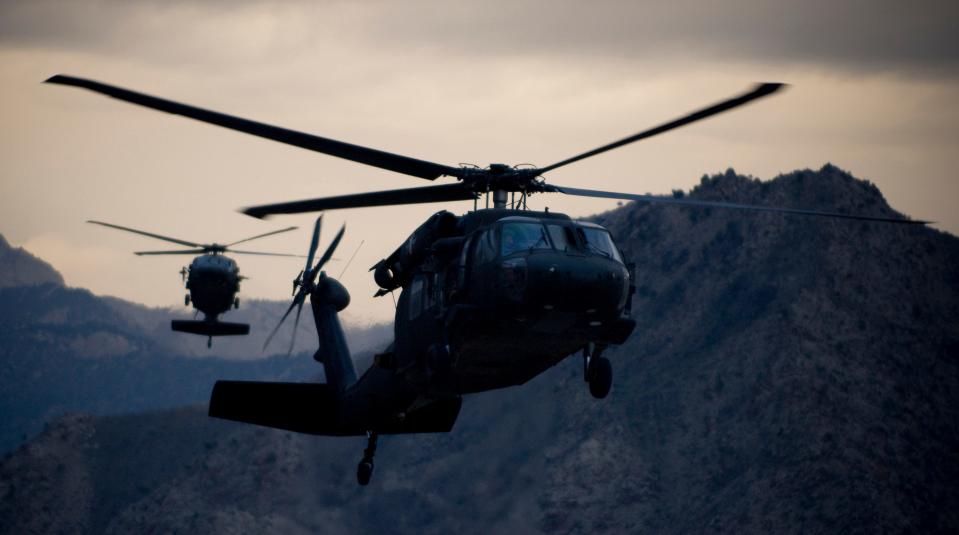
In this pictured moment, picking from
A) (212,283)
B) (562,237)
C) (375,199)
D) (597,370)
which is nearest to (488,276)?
(562,237)

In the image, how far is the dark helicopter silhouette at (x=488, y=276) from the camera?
63.8 ft

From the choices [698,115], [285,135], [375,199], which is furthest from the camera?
[375,199]

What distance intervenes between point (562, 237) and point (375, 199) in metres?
4.06

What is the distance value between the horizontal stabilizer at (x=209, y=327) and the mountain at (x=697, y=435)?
34389mm

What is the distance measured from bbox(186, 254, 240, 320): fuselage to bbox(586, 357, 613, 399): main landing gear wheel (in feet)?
117

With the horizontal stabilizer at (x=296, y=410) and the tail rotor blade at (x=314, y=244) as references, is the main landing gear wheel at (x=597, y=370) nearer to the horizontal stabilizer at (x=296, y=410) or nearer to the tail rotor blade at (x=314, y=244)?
the horizontal stabilizer at (x=296, y=410)

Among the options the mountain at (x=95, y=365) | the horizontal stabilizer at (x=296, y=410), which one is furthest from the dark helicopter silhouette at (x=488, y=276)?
the mountain at (x=95, y=365)

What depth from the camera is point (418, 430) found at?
27.3 metres

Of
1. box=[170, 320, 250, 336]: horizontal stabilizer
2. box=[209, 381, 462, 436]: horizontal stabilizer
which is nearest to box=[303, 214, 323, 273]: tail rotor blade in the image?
box=[209, 381, 462, 436]: horizontal stabilizer

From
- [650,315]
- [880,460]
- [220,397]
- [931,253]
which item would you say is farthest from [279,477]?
[220,397]

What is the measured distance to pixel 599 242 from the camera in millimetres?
20453

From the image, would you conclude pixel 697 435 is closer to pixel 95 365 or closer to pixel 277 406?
pixel 277 406

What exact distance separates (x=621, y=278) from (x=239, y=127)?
668 centimetres

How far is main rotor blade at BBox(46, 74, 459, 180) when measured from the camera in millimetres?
18609
